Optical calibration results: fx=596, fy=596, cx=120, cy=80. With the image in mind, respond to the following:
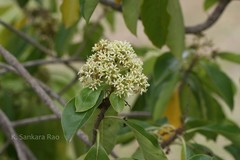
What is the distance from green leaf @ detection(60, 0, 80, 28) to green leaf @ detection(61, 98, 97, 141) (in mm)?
497

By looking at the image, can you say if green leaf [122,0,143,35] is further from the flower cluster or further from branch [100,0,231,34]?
branch [100,0,231,34]

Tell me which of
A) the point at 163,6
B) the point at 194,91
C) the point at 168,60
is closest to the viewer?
the point at 163,6

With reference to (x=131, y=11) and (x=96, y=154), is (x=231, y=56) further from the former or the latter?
(x=96, y=154)

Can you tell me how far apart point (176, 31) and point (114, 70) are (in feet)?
1.47

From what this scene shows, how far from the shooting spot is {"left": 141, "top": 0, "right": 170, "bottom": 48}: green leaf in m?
1.19

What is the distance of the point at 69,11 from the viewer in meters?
1.46

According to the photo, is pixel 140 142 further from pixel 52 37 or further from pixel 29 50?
pixel 29 50

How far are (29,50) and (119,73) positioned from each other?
1262 mm

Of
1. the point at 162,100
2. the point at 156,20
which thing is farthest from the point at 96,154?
the point at 162,100

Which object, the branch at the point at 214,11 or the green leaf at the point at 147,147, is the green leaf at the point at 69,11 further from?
the green leaf at the point at 147,147

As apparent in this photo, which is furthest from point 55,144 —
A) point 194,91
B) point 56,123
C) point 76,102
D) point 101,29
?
point 76,102

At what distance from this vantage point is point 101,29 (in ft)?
6.36

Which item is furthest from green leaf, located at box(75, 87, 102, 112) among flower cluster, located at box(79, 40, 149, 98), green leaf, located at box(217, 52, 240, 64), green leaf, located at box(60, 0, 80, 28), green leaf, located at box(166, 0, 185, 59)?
green leaf, located at box(217, 52, 240, 64)

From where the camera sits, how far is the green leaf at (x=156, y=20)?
119cm
